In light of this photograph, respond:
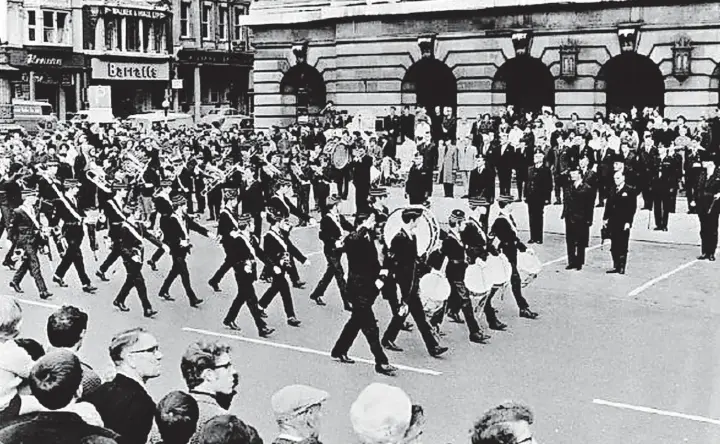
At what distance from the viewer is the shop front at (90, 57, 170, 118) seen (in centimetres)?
6150

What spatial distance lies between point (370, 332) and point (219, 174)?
50.1ft

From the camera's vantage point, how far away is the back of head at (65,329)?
6914 mm

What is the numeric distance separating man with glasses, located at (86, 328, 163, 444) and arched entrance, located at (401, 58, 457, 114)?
31.9 meters

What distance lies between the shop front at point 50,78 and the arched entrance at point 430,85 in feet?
89.0

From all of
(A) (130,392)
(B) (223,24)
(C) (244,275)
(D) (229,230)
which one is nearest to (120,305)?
(D) (229,230)

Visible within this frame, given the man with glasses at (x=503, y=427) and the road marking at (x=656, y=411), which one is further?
the road marking at (x=656, y=411)

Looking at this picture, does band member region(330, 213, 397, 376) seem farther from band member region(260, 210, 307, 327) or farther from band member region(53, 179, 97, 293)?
band member region(53, 179, 97, 293)

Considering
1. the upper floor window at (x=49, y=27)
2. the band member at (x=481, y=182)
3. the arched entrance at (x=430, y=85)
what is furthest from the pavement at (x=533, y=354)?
the upper floor window at (x=49, y=27)

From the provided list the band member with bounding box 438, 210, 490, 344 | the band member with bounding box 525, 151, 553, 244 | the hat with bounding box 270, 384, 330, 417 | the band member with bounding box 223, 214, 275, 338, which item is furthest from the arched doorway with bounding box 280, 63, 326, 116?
the hat with bounding box 270, 384, 330, 417

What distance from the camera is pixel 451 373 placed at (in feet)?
40.5

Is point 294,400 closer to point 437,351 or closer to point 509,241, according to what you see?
point 437,351

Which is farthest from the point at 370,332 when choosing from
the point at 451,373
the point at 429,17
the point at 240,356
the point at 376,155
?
the point at 429,17

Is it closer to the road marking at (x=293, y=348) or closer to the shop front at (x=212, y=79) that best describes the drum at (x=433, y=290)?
the road marking at (x=293, y=348)

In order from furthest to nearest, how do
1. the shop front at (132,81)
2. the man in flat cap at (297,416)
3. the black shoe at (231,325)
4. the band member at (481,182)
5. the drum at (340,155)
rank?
1. the shop front at (132,81)
2. the drum at (340,155)
3. the band member at (481,182)
4. the black shoe at (231,325)
5. the man in flat cap at (297,416)
